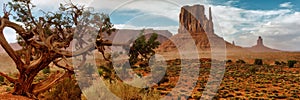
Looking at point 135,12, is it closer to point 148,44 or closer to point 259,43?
point 148,44

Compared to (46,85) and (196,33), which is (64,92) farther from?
(196,33)

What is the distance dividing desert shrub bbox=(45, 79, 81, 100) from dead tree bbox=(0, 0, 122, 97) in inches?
18.1

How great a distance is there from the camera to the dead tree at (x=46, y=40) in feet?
36.5

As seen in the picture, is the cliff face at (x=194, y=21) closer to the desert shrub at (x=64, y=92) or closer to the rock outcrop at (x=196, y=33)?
the rock outcrop at (x=196, y=33)

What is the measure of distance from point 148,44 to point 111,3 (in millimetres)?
2304

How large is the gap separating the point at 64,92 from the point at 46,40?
2.10 metres

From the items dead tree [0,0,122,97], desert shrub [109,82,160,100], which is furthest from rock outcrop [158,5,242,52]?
desert shrub [109,82,160,100]

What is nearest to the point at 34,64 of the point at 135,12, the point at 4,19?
the point at 4,19

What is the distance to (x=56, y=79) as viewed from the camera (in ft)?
39.3

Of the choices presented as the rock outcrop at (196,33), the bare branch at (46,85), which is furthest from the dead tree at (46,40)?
the rock outcrop at (196,33)

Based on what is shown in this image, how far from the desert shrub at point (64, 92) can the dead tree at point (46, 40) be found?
18.1 inches

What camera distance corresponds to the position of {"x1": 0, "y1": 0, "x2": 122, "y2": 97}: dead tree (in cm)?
1112

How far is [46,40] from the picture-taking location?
11328 millimetres

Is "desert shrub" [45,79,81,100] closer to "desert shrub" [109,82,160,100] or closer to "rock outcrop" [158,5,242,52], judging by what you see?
"desert shrub" [109,82,160,100]
